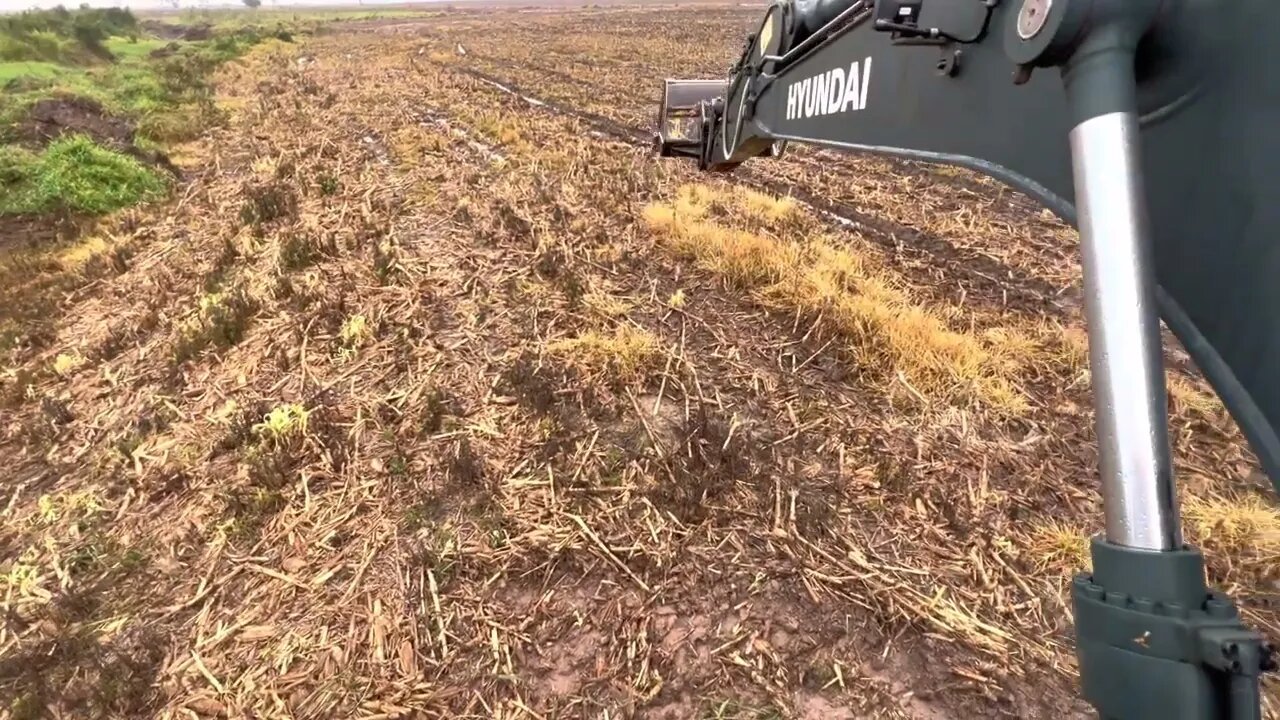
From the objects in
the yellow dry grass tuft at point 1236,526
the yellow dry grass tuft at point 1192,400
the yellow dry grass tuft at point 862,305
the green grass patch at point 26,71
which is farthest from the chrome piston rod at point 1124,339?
the green grass patch at point 26,71

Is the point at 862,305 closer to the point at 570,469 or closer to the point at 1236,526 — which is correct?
the point at 1236,526

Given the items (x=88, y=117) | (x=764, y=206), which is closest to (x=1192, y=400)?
(x=764, y=206)

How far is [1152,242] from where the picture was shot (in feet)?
3.82

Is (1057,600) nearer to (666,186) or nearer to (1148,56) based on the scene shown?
(1148,56)

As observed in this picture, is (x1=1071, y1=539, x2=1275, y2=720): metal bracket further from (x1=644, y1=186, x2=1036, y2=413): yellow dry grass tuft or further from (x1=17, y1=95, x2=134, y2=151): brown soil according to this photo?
(x1=17, y1=95, x2=134, y2=151): brown soil

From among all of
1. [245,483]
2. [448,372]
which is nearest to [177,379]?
[245,483]

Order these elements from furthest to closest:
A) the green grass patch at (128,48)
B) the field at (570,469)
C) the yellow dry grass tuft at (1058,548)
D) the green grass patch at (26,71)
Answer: the green grass patch at (128,48) < the green grass patch at (26,71) < the yellow dry grass tuft at (1058,548) < the field at (570,469)

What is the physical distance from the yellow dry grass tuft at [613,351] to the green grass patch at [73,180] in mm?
7643

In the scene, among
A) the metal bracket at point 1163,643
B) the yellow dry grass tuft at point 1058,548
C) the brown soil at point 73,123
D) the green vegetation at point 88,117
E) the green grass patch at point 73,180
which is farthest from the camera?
the brown soil at point 73,123

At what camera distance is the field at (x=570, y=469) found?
2.65m

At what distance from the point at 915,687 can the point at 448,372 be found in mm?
3089

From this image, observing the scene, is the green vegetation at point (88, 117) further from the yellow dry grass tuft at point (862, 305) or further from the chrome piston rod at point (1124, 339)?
the chrome piston rod at point (1124, 339)

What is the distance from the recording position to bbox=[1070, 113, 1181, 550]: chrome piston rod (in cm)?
101

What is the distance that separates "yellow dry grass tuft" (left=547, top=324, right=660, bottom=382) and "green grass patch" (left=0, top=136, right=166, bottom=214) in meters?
7.64
